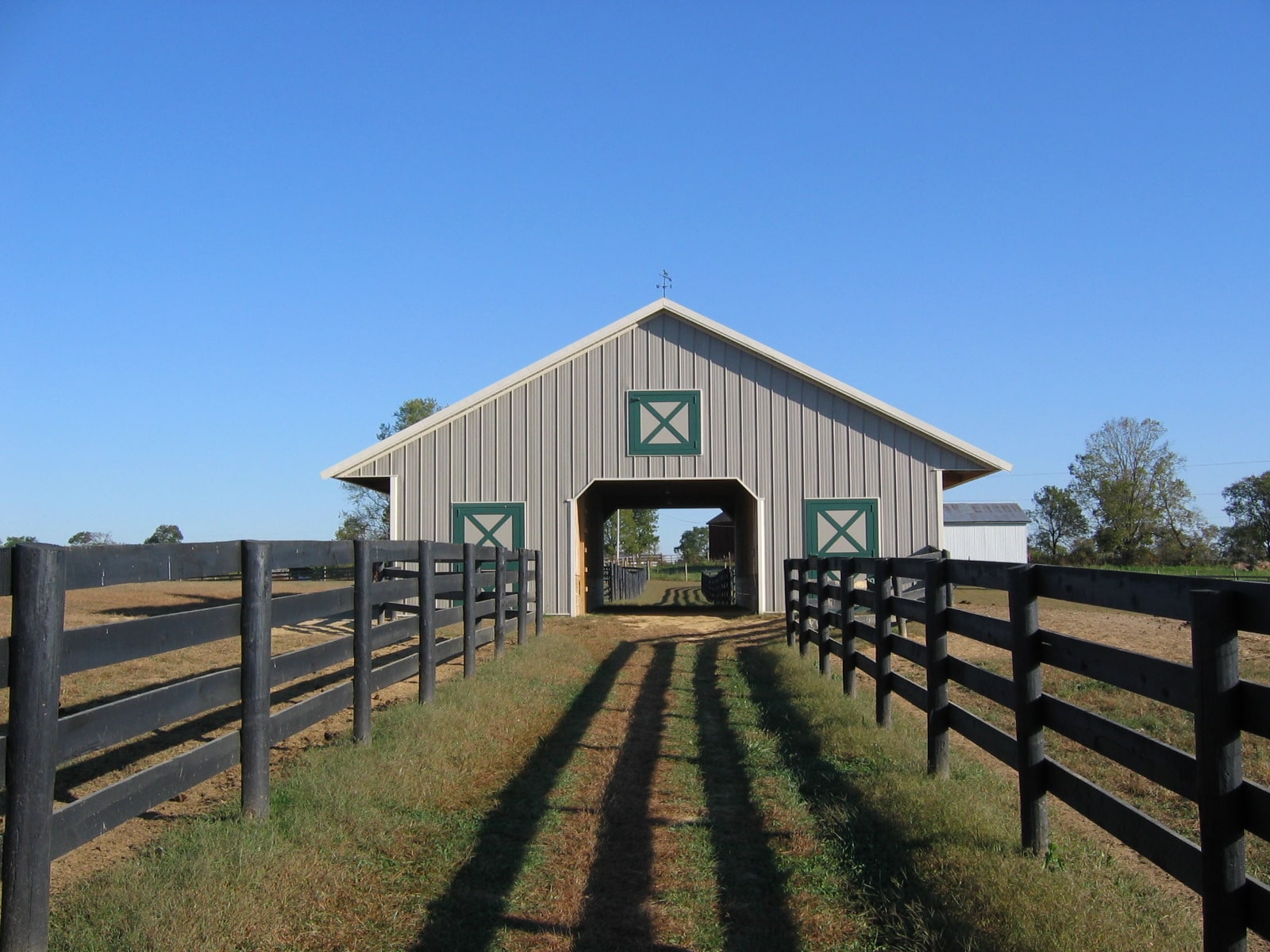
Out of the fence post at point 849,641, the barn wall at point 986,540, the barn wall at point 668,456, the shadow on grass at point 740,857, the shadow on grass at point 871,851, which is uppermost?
the barn wall at point 668,456

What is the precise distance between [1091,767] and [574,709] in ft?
12.2

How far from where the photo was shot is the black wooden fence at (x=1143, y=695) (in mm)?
2783

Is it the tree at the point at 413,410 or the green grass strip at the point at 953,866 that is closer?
the green grass strip at the point at 953,866

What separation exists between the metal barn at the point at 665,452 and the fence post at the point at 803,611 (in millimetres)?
7030

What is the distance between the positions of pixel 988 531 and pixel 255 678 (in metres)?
58.6

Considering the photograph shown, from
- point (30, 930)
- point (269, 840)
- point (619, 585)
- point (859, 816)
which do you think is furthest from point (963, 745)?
point (619, 585)

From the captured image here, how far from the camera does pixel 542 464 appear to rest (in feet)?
61.9

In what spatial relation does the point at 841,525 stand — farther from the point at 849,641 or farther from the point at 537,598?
the point at 849,641

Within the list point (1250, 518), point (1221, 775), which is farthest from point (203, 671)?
point (1250, 518)

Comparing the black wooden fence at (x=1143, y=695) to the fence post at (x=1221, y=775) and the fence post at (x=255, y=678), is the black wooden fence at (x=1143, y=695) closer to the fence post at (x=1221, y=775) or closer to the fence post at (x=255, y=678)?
the fence post at (x=1221, y=775)

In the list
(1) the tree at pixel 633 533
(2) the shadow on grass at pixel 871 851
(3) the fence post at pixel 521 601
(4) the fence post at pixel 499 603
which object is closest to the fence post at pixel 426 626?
(2) the shadow on grass at pixel 871 851

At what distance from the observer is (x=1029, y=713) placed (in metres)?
4.21

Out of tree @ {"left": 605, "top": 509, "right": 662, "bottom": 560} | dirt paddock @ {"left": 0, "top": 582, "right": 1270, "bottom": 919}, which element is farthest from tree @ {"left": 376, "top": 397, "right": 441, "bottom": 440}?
dirt paddock @ {"left": 0, "top": 582, "right": 1270, "bottom": 919}

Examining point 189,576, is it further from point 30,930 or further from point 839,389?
point 839,389
